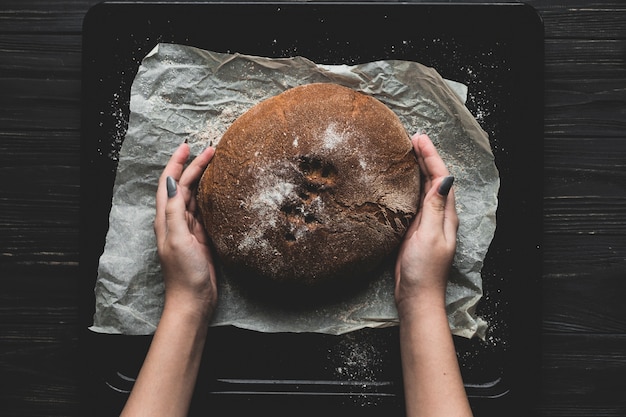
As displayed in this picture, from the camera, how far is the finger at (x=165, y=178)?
1.30 meters

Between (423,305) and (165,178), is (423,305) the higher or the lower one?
the lower one

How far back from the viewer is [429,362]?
1.25m

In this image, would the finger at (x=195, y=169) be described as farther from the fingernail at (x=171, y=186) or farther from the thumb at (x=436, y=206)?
the thumb at (x=436, y=206)

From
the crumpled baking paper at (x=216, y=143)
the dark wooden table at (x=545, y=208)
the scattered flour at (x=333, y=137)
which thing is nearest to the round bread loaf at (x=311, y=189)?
the scattered flour at (x=333, y=137)

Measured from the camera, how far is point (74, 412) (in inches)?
57.6

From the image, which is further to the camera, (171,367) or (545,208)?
(545,208)

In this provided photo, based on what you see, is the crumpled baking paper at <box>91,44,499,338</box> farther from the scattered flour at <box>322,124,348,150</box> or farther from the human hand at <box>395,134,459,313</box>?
the scattered flour at <box>322,124,348,150</box>

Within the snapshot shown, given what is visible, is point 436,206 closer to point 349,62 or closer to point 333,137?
point 333,137

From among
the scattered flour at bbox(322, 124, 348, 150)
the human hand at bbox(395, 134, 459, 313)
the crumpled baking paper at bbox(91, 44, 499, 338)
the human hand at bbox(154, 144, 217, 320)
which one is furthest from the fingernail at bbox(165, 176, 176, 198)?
the human hand at bbox(395, 134, 459, 313)

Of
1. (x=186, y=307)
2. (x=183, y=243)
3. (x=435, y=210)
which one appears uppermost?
(x=435, y=210)

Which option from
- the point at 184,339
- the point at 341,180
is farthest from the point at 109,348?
the point at 341,180

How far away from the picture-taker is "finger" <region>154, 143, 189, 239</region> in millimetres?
1303

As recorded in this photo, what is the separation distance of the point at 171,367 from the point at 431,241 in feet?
2.17

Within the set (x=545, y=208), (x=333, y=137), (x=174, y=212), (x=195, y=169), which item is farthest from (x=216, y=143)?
(x=545, y=208)
